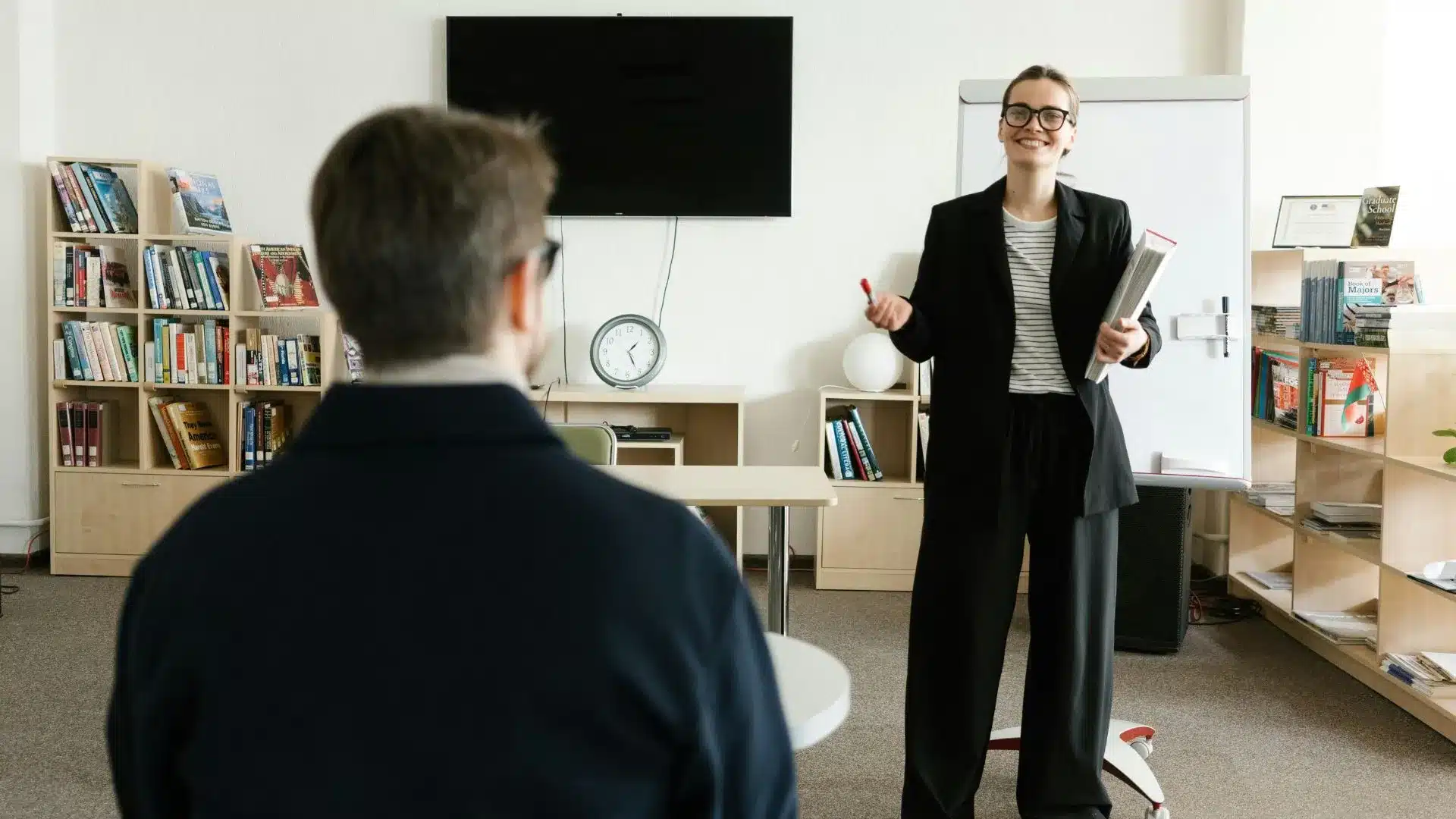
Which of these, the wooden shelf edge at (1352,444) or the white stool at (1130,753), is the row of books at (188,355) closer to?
the white stool at (1130,753)

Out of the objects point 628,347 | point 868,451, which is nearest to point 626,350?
point 628,347

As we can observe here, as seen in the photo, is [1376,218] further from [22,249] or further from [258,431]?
[22,249]

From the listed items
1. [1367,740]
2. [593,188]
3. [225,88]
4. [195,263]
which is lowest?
→ [1367,740]

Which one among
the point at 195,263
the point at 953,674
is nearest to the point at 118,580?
the point at 195,263

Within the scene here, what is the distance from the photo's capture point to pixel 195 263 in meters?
4.71

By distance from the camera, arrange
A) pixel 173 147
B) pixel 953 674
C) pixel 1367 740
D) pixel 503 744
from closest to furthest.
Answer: pixel 503 744
pixel 953 674
pixel 1367 740
pixel 173 147

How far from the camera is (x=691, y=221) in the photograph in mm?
4980

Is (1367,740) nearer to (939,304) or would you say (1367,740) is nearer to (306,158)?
(939,304)

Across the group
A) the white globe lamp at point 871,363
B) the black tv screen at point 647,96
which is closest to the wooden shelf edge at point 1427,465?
the white globe lamp at point 871,363

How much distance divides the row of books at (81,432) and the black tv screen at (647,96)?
1870mm

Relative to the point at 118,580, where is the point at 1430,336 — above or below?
above

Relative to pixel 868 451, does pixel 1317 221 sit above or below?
above

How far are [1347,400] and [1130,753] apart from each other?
5.42 feet

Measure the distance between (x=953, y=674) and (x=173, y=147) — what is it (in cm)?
405
